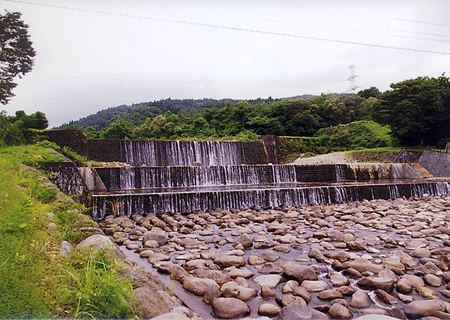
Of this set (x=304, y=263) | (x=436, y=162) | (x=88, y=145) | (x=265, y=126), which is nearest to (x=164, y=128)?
(x=265, y=126)

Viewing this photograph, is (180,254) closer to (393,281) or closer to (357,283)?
(357,283)

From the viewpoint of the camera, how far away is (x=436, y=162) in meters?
17.2

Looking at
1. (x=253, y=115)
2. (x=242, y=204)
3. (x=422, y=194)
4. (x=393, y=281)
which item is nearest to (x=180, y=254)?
(x=393, y=281)

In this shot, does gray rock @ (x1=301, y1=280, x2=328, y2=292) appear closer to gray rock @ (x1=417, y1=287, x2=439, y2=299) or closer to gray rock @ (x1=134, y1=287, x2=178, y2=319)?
gray rock @ (x1=417, y1=287, x2=439, y2=299)

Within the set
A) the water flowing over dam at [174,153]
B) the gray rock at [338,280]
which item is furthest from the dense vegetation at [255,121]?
the gray rock at [338,280]

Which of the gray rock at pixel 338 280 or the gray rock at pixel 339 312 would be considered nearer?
the gray rock at pixel 339 312

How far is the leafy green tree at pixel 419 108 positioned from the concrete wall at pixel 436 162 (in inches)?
144

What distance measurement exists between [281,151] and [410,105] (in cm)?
1038

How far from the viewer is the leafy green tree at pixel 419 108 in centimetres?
2030

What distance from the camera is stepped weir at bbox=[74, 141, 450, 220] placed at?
7.77 meters

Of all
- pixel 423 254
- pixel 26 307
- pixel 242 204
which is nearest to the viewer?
pixel 26 307

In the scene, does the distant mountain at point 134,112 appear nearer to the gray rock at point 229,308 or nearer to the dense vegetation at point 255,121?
the dense vegetation at point 255,121

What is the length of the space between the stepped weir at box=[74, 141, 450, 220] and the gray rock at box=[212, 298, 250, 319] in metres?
5.01

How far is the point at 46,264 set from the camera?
1.93 m
